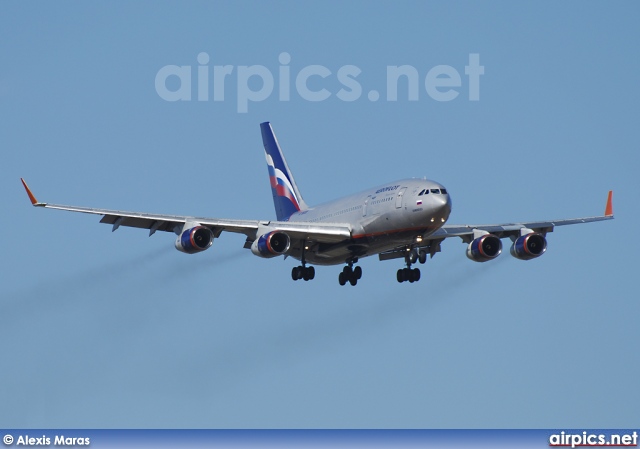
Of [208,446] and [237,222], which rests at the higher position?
[237,222]

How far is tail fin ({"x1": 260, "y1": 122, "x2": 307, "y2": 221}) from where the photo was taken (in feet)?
282

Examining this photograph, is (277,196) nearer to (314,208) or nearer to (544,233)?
(314,208)

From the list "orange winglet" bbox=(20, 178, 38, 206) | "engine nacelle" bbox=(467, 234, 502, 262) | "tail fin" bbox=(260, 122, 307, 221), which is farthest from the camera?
"tail fin" bbox=(260, 122, 307, 221)

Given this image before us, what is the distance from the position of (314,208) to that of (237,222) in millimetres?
7686

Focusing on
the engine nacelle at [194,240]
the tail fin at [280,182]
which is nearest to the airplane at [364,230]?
the engine nacelle at [194,240]

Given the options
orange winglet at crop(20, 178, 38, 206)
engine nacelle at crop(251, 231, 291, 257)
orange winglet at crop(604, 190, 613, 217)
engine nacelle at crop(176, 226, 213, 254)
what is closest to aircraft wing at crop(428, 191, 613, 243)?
orange winglet at crop(604, 190, 613, 217)

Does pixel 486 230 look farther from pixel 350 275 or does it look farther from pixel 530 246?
pixel 350 275

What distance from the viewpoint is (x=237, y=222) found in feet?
239

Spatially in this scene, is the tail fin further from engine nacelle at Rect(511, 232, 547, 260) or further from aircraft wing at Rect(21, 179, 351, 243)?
engine nacelle at Rect(511, 232, 547, 260)

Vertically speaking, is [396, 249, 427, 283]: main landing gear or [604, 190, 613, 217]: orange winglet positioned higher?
[604, 190, 613, 217]: orange winglet

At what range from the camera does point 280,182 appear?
88.1 metres

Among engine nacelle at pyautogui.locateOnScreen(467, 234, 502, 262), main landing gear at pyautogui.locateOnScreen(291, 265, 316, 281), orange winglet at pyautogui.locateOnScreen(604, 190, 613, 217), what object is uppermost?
orange winglet at pyautogui.locateOnScreen(604, 190, 613, 217)

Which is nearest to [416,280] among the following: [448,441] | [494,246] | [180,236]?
[494,246]

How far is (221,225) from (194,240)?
2.32 meters
